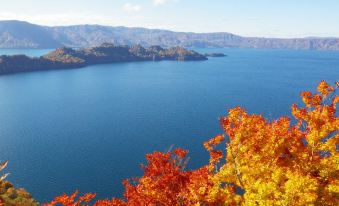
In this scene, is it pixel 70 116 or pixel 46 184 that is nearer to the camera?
pixel 46 184

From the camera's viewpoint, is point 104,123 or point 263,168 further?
point 104,123

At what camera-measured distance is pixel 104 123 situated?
341ft

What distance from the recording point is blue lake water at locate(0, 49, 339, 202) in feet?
226

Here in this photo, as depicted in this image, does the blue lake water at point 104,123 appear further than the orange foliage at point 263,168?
Yes

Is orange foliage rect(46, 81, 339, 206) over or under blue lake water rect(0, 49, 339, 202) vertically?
over

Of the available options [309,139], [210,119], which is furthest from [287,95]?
[309,139]

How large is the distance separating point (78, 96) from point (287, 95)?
8728 centimetres

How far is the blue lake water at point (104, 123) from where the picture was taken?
6900 centimetres

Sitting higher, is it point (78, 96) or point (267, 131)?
point (267, 131)

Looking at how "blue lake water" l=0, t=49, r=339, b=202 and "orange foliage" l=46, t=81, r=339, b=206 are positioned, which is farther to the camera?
"blue lake water" l=0, t=49, r=339, b=202

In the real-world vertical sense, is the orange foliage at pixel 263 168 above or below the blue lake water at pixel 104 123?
above

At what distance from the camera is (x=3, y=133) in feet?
306

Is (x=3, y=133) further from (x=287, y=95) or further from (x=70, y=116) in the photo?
(x=287, y=95)

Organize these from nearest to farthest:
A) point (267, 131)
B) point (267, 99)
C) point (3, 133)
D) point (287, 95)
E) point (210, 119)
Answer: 1. point (267, 131)
2. point (3, 133)
3. point (210, 119)
4. point (267, 99)
5. point (287, 95)
